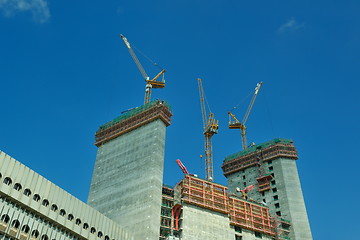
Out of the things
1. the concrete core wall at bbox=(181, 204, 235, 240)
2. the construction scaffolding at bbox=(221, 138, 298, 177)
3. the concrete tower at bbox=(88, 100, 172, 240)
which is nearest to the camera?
the concrete tower at bbox=(88, 100, 172, 240)

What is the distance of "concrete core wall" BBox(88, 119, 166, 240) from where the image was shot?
386 ft

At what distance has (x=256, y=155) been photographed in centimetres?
18812

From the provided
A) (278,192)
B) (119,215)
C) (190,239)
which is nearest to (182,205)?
(190,239)

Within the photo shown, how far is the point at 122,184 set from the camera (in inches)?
5148

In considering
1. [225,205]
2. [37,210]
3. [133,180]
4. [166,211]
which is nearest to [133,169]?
[133,180]

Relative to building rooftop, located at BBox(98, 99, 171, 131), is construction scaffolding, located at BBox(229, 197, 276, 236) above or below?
below

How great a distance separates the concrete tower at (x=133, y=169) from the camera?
118863mm

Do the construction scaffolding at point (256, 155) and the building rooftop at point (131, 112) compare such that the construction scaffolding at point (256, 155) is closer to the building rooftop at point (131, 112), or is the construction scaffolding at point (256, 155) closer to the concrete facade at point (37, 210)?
the building rooftop at point (131, 112)

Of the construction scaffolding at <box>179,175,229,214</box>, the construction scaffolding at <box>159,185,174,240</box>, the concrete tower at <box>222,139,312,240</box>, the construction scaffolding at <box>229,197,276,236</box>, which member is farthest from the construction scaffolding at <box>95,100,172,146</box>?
the concrete tower at <box>222,139,312,240</box>

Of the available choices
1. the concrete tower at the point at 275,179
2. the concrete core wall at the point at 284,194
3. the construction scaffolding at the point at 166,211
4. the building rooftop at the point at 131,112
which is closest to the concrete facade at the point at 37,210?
the construction scaffolding at the point at 166,211

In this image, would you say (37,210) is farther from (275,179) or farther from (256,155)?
(256,155)

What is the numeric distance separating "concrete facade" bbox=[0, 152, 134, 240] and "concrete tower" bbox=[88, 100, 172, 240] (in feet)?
63.8

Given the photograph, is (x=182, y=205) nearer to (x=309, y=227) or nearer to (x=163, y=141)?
(x=163, y=141)

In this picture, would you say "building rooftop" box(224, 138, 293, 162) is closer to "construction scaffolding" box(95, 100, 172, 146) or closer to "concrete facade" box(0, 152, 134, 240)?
"construction scaffolding" box(95, 100, 172, 146)
